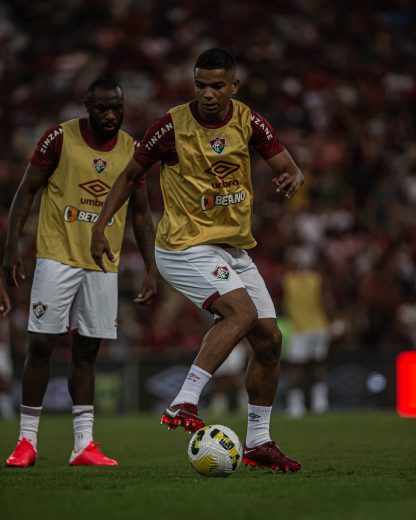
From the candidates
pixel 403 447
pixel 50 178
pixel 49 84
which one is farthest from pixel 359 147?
pixel 50 178

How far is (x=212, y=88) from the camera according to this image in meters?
6.61

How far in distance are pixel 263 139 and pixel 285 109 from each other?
1315 centimetres

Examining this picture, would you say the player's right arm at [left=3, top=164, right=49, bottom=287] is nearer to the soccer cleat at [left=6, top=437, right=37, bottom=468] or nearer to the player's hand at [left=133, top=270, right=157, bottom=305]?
the player's hand at [left=133, top=270, right=157, bottom=305]

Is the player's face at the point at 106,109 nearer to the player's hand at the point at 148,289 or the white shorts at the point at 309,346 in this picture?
the player's hand at the point at 148,289

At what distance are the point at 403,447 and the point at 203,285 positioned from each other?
9.79ft

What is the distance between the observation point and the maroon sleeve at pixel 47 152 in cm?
752

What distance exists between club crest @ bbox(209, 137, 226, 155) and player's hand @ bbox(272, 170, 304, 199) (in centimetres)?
37

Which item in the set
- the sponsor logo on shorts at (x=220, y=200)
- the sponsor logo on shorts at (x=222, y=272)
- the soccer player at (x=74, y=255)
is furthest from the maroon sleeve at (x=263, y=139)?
the soccer player at (x=74, y=255)

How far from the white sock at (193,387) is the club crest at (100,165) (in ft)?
6.21

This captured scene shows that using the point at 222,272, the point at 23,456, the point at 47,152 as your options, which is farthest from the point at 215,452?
the point at 47,152

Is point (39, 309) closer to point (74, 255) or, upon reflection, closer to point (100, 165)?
point (74, 255)

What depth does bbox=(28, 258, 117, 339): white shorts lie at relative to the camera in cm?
749

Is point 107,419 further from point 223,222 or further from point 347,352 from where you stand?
point 223,222

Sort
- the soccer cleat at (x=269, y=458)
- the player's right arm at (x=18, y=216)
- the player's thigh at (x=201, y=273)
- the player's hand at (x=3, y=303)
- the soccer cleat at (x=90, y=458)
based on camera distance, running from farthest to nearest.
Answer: the player's right arm at (x=18, y=216) < the soccer cleat at (x=90, y=458) < the player's hand at (x=3, y=303) < the soccer cleat at (x=269, y=458) < the player's thigh at (x=201, y=273)
